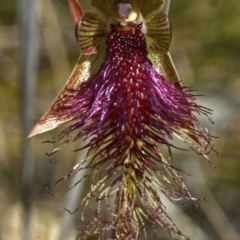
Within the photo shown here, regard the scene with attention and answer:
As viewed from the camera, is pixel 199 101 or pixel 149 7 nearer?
pixel 149 7

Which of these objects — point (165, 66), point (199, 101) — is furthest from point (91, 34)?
point (199, 101)

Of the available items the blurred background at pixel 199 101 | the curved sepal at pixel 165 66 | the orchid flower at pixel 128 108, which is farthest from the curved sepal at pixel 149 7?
the blurred background at pixel 199 101

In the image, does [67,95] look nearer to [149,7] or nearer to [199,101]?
[149,7]

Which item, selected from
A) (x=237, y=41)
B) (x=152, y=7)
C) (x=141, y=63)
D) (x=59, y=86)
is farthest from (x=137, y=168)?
(x=237, y=41)

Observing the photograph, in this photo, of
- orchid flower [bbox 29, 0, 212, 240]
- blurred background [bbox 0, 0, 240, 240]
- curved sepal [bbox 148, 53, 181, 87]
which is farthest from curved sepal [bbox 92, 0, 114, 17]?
blurred background [bbox 0, 0, 240, 240]

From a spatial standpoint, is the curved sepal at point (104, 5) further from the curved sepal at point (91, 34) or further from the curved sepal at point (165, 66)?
the curved sepal at point (165, 66)

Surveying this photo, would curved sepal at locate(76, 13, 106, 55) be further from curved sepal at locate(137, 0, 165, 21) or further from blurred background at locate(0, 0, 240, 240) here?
blurred background at locate(0, 0, 240, 240)
